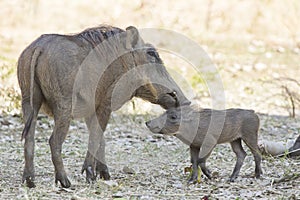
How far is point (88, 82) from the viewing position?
5.52 m

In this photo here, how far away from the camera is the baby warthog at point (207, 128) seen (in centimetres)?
587

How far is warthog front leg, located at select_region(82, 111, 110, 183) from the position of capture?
5793 mm

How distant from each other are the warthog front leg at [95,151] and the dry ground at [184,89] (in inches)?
6.3

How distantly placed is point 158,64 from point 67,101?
3.70ft

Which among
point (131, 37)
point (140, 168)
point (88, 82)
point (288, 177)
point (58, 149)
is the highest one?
point (131, 37)

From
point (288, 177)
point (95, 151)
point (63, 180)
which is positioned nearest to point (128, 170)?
point (95, 151)

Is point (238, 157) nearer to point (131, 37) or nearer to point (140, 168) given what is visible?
point (140, 168)

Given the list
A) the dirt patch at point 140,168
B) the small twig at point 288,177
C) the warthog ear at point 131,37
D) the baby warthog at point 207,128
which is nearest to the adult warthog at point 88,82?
the warthog ear at point 131,37

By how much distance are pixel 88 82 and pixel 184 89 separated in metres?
4.70

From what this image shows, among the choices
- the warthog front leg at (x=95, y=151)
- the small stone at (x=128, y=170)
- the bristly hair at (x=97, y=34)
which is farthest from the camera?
the small stone at (x=128, y=170)

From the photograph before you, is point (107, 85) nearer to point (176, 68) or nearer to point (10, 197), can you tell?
point (10, 197)

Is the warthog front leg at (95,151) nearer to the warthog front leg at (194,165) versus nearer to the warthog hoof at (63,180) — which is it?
the warthog hoof at (63,180)

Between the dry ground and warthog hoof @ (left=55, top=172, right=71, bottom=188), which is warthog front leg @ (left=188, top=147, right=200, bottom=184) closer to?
the dry ground

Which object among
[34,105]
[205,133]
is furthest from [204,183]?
[34,105]
